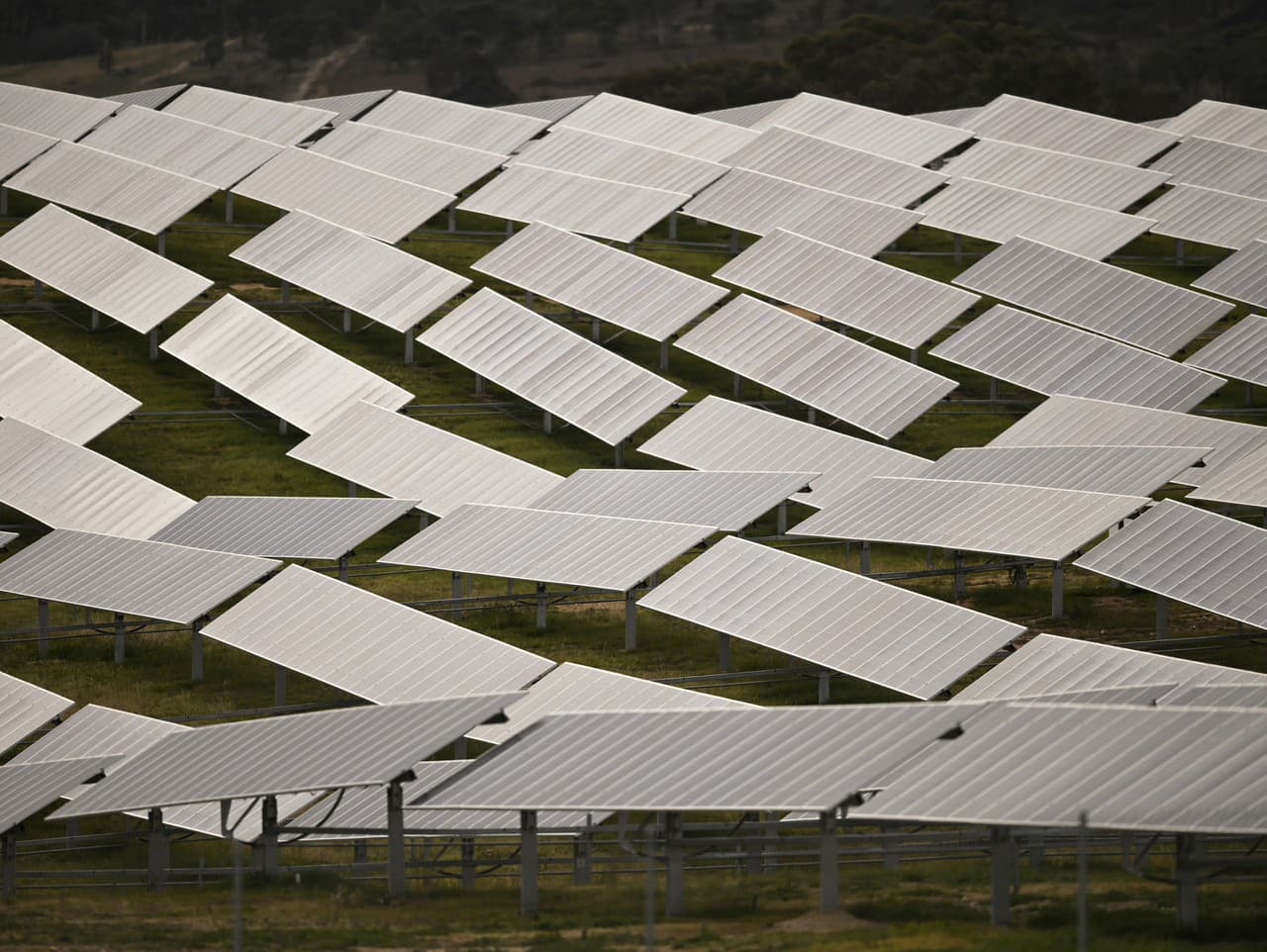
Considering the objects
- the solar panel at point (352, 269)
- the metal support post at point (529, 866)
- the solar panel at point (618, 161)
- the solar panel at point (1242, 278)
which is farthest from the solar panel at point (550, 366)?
the metal support post at point (529, 866)

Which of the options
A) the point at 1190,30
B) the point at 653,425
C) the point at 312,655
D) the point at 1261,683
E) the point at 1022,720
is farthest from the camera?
the point at 1190,30

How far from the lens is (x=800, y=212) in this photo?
6169 cm

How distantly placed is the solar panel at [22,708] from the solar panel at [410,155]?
3345cm

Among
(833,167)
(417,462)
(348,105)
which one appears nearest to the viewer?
(417,462)

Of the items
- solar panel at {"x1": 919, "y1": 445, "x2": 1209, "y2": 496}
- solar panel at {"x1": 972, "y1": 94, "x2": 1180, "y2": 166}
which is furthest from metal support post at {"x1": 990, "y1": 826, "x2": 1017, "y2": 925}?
solar panel at {"x1": 972, "y1": 94, "x2": 1180, "y2": 166}

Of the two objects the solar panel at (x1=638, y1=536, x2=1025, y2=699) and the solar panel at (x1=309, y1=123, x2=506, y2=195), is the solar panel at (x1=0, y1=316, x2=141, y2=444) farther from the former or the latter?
the solar panel at (x1=309, y1=123, x2=506, y2=195)

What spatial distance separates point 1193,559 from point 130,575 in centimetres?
2146

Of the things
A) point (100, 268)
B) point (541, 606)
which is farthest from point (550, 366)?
point (100, 268)

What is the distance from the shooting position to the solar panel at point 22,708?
33.4 m

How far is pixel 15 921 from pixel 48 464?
69.2 ft

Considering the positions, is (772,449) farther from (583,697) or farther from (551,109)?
→ (551,109)

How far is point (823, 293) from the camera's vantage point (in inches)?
2157

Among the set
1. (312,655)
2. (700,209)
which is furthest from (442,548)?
(700,209)

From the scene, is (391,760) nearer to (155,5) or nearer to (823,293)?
(823,293)
